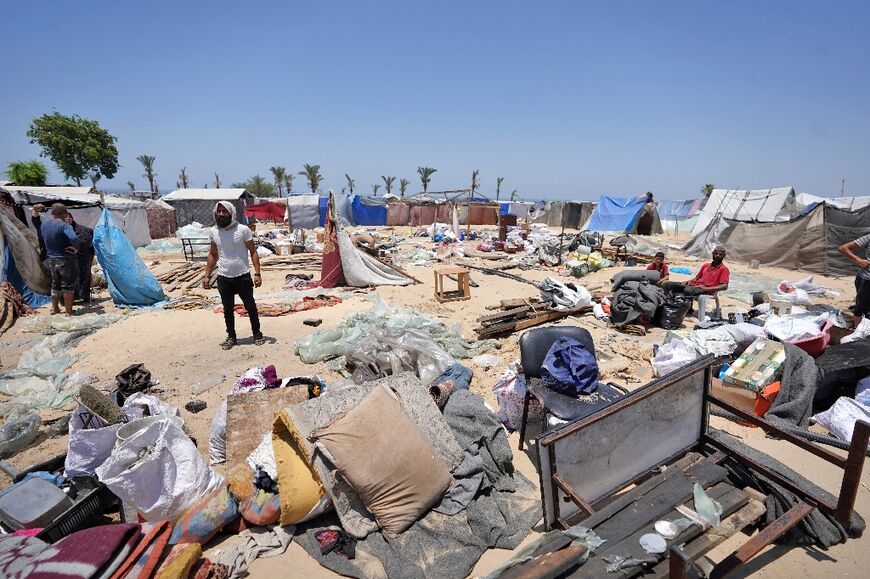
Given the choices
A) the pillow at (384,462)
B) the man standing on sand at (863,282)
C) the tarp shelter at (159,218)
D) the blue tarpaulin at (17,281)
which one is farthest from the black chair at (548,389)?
the tarp shelter at (159,218)

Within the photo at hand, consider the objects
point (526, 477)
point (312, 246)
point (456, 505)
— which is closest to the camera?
point (456, 505)

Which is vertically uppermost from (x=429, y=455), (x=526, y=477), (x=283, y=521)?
(x=429, y=455)

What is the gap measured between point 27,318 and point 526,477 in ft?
27.8

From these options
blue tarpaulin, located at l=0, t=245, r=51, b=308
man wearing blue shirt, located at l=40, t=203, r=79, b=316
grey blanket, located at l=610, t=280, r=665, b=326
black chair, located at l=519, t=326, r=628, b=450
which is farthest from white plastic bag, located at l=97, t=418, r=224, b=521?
blue tarpaulin, located at l=0, t=245, r=51, b=308

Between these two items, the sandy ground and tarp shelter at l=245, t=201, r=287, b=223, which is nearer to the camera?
the sandy ground

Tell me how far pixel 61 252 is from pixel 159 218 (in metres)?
15.3

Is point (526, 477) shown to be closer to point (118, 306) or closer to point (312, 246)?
point (118, 306)

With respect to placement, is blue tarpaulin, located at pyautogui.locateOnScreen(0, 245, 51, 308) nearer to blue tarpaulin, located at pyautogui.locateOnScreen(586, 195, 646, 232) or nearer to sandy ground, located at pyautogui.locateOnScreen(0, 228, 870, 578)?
sandy ground, located at pyautogui.locateOnScreen(0, 228, 870, 578)

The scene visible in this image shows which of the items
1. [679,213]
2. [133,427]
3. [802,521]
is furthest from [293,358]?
[679,213]

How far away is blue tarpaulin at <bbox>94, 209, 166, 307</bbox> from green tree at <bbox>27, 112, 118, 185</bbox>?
28976mm

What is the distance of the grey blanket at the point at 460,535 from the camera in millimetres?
2232

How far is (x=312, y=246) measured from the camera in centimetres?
1552

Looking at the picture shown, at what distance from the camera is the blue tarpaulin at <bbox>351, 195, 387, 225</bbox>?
91.1 feet

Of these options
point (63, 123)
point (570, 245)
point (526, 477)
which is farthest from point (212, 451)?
point (63, 123)
